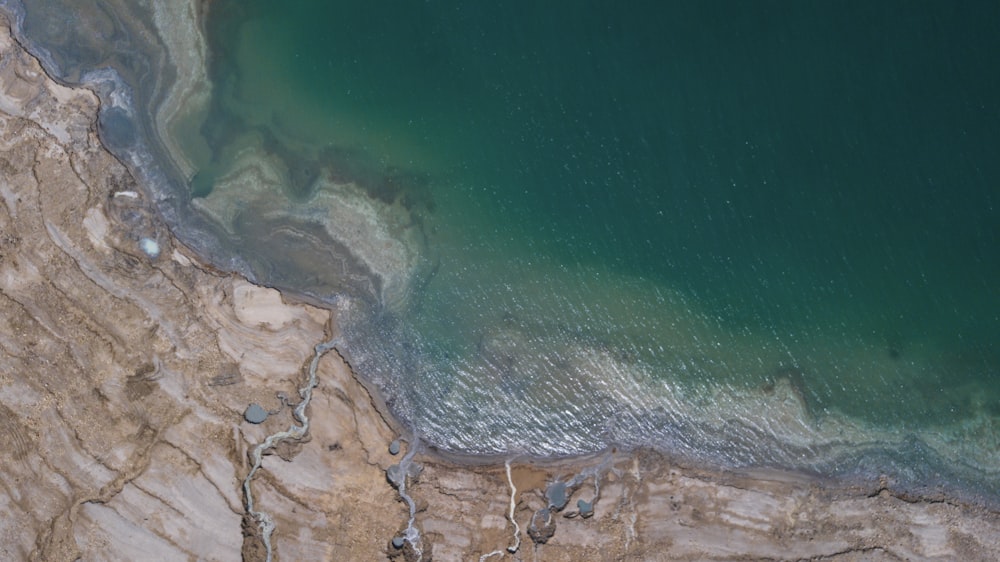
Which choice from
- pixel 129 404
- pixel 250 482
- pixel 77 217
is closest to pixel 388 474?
pixel 250 482

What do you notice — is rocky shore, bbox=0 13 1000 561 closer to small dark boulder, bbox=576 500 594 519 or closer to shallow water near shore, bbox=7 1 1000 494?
small dark boulder, bbox=576 500 594 519

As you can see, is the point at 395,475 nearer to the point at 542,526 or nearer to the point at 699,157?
the point at 542,526

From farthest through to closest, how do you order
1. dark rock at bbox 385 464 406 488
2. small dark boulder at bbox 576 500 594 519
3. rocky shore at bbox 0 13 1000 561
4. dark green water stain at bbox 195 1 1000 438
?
dark green water stain at bbox 195 1 1000 438
small dark boulder at bbox 576 500 594 519
dark rock at bbox 385 464 406 488
rocky shore at bbox 0 13 1000 561

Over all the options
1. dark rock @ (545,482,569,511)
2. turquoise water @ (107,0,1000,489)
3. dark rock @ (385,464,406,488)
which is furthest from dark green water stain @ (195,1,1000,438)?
dark rock @ (385,464,406,488)

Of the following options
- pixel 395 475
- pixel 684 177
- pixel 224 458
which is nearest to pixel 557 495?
pixel 395 475

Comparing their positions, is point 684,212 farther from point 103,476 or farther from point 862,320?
point 103,476

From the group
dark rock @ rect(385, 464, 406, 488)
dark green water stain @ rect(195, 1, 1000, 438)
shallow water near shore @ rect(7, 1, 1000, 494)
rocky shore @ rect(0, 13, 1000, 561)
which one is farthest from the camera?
dark green water stain @ rect(195, 1, 1000, 438)
